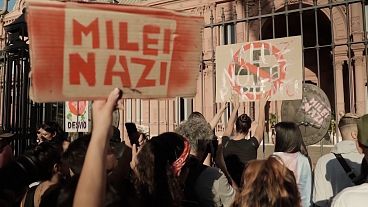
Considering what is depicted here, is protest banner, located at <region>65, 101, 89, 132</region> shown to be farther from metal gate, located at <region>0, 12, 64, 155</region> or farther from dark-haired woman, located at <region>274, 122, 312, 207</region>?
dark-haired woman, located at <region>274, 122, 312, 207</region>

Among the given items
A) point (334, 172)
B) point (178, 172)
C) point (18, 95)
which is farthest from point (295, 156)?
point (18, 95)

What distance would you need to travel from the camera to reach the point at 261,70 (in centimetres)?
453

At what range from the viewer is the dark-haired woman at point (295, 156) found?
134 inches

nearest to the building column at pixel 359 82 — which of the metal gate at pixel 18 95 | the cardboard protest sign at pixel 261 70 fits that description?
the cardboard protest sign at pixel 261 70

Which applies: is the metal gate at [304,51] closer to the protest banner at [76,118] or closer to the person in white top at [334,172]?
the protest banner at [76,118]

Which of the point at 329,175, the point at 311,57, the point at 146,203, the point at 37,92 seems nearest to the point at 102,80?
the point at 37,92

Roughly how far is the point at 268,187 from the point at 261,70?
270 centimetres

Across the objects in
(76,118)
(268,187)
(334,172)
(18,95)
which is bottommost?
(334,172)

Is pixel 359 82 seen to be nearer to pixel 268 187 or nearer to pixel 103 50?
pixel 268 187

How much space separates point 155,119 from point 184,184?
1393cm

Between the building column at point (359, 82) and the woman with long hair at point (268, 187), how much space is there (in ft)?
39.3

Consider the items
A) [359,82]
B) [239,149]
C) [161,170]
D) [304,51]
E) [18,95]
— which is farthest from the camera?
[304,51]

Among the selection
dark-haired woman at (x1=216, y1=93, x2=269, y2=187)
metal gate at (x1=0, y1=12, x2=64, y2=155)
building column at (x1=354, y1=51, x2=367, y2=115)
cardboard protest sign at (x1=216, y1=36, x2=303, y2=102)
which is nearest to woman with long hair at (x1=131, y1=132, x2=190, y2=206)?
dark-haired woman at (x1=216, y1=93, x2=269, y2=187)

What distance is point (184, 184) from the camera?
103 inches
